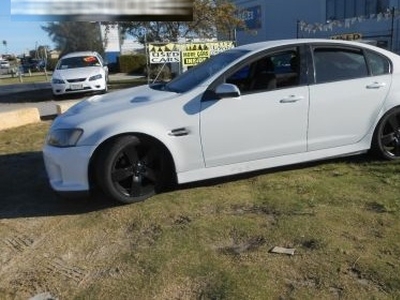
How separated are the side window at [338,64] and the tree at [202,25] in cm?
1762

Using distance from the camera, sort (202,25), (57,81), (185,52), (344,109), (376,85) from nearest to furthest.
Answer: (344,109) → (376,85) → (185,52) → (57,81) → (202,25)

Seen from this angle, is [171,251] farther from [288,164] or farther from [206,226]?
[288,164]

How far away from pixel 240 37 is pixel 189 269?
147 feet

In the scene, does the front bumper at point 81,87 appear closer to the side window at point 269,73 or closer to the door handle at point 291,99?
the side window at point 269,73

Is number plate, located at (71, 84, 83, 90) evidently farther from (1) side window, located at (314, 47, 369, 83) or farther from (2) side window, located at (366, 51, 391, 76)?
(2) side window, located at (366, 51, 391, 76)

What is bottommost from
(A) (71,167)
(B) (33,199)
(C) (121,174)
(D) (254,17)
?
(B) (33,199)

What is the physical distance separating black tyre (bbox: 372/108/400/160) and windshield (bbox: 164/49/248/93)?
1.75 meters

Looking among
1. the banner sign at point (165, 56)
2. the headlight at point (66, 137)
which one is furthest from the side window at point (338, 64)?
the banner sign at point (165, 56)

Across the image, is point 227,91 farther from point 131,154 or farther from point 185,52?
point 185,52

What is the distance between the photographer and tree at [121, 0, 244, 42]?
23344 mm

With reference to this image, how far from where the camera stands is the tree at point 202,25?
76.6 ft

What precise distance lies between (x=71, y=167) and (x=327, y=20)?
33374 mm

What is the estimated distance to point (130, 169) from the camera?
16.3ft

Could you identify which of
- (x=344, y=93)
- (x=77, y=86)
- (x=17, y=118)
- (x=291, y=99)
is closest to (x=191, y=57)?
(x=77, y=86)
